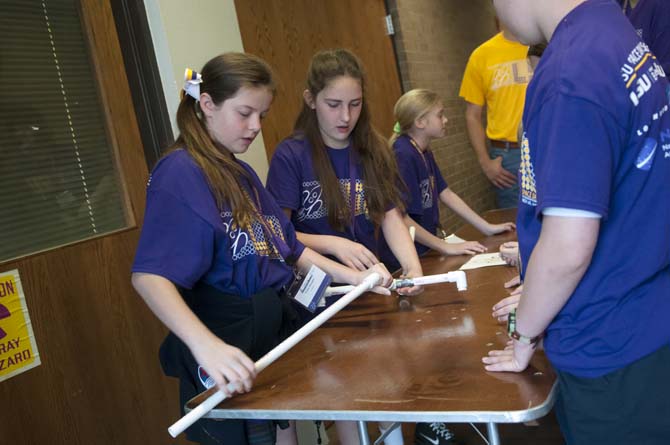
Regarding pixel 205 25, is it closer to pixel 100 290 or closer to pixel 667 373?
pixel 100 290

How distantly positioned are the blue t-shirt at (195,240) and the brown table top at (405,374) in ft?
0.82

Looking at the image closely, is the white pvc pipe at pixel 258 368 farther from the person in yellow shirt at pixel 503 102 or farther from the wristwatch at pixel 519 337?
the person in yellow shirt at pixel 503 102

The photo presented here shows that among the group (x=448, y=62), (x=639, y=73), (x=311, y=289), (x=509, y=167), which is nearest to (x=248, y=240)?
(x=311, y=289)

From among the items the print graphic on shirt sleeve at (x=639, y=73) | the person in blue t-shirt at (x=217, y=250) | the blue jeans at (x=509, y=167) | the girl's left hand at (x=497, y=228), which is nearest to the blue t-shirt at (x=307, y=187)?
the person in blue t-shirt at (x=217, y=250)

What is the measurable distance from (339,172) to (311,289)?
66cm

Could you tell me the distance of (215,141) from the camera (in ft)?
5.94

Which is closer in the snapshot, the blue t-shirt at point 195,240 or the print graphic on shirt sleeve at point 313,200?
the blue t-shirt at point 195,240

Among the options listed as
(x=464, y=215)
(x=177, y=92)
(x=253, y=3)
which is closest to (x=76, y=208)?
(x=177, y=92)

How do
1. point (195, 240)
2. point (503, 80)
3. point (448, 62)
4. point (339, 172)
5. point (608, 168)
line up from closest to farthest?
1. point (608, 168)
2. point (195, 240)
3. point (339, 172)
4. point (503, 80)
5. point (448, 62)

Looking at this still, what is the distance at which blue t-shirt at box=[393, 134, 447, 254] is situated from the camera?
292 centimetres

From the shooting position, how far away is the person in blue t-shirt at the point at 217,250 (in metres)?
1.51

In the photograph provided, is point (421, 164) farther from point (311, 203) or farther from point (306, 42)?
point (306, 42)

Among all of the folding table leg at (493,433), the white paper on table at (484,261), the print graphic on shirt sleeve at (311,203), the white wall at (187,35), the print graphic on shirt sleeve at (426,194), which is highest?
the white wall at (187,35)

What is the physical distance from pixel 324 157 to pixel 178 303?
1000 millimetres
